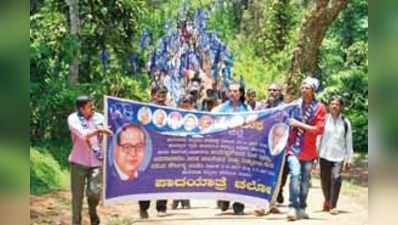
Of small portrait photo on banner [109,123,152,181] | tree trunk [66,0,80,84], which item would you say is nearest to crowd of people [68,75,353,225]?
small portrait photo on banner [109,123,152,181]

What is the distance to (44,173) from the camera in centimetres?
491

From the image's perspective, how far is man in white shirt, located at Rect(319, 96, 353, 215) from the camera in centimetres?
535

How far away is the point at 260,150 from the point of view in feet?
17.2

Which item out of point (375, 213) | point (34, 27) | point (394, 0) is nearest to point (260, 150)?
point (375, 213)

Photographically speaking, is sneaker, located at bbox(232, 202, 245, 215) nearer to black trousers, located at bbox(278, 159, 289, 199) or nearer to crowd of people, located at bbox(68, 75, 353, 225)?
crowd of people, located at bbox(68, 75, 353, 225)

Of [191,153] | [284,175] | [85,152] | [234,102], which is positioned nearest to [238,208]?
[284,175]

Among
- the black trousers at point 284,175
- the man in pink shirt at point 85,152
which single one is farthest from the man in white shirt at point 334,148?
the man in pink shirt at point 85,152

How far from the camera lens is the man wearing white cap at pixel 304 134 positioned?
17.4 feet

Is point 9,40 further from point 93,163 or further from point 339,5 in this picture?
point 339,5

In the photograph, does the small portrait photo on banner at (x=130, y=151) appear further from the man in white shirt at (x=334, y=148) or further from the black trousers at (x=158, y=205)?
the man in white shirt at (x=334, y=148)

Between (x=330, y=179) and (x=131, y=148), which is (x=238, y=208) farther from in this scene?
(x=131, y=148)

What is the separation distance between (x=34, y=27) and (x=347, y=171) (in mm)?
2547

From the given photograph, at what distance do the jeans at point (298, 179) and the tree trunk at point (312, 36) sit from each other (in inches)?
22.6

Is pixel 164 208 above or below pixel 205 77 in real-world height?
below
